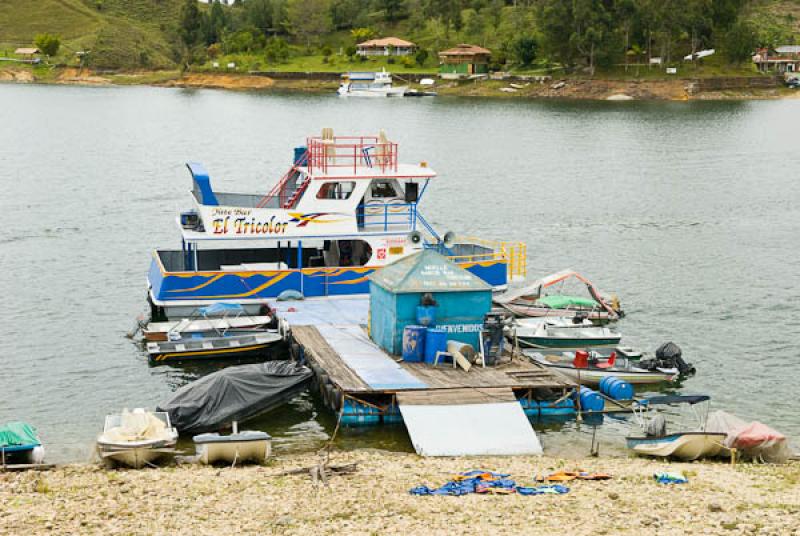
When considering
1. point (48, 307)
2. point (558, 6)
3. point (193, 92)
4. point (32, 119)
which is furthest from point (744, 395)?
point (193, 92)

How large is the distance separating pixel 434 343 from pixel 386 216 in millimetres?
8981

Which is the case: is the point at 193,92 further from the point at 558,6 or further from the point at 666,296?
the point at 666,296

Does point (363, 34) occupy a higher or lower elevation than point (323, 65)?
higher

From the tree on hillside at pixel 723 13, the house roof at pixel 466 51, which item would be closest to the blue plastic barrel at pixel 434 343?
the tree on hillside at pixel 723 13

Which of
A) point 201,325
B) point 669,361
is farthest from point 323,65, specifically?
point 669,361

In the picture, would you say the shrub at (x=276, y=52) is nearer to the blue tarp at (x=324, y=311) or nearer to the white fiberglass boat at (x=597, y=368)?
the blue tarp at (x=324, y=311)

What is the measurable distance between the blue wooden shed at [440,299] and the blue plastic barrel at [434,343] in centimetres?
21

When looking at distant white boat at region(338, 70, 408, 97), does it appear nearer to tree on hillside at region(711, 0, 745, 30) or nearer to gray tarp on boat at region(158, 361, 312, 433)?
tree on hillside at region(711, 0, 745, 30)

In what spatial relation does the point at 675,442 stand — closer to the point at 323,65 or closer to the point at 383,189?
the point at 383,189

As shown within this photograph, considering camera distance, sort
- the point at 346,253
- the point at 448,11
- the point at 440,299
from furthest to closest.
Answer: the point at 448,11 → the point at 346,253 → the point at 440,299

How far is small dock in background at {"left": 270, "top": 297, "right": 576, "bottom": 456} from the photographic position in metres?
24.4

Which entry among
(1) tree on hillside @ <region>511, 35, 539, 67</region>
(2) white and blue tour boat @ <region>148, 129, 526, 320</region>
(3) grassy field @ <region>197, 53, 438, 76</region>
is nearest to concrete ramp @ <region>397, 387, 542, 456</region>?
(2) white and blue tour boat @ <region>148, 129, 526, 320</region>

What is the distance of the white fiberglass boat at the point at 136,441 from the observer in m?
22.8

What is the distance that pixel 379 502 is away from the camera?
63.8ft
